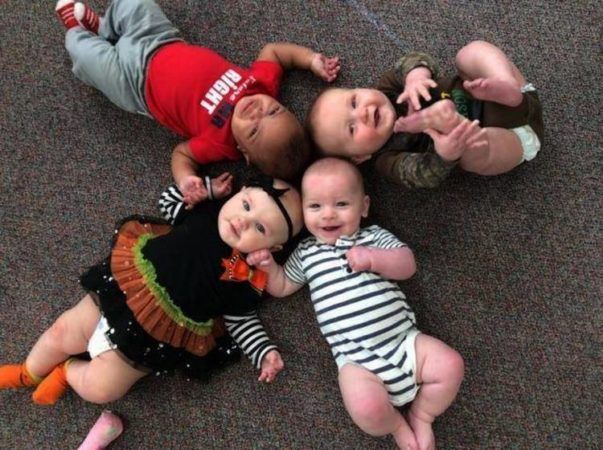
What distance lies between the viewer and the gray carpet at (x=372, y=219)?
1.17 metres

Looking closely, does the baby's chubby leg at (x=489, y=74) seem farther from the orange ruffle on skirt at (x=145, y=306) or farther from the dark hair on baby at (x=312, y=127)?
the orange ruffle on skirt at (x=145, y=306)

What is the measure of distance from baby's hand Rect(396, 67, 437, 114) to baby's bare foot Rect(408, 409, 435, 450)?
61 centimetres

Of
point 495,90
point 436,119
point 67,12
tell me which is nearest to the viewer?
point 436,119

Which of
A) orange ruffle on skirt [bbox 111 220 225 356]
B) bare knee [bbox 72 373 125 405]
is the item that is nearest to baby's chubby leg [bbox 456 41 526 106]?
orange ruffle on skirt [bbox 111 220 225 356]

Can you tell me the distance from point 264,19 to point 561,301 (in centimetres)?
90

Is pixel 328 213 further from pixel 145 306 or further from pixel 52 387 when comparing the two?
pixel 52 387

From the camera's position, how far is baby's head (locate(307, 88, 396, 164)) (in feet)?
3.48

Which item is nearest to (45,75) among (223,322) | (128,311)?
(128,311)

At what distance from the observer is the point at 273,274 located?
116cm

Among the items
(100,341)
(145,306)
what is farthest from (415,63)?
(100,341)

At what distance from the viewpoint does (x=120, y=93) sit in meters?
1.21

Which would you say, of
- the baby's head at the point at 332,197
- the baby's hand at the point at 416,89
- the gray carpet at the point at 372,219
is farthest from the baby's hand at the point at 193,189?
the baby's hand at the point at 416,89

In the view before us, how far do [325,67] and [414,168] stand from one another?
33 centimetres

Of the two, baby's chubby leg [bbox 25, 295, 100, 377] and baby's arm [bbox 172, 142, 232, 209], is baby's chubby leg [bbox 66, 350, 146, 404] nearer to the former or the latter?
baby's chubby leg [bbox 25, 295, 100, 377]
